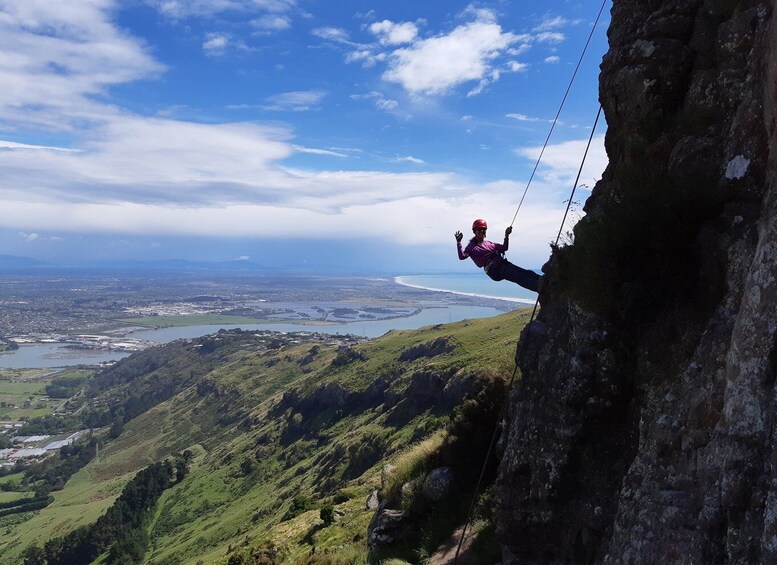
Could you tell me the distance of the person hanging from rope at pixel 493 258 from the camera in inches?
427

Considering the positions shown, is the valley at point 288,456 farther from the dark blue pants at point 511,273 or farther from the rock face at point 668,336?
the rock face at point 668,336

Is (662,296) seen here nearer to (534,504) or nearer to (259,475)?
(534,504)

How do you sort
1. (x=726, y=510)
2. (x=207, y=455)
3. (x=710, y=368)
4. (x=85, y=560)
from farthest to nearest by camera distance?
(x=207, y=455)
(x=85, y=560)
(x=710, y=368)
(x=726, y=510)

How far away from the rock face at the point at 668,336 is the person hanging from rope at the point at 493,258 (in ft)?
7.28

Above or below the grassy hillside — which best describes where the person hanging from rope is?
above

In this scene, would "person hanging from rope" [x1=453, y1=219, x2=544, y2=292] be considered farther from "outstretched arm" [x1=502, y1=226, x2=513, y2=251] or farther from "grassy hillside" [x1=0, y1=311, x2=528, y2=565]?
"grassy hillside" [x1=0, y1=311, x2=528, y2=565]

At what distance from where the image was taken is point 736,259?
Result: 547 cm

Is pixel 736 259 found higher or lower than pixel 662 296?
higher

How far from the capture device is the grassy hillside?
789 inches

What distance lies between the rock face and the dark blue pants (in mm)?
2150

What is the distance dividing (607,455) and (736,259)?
2.88 metres

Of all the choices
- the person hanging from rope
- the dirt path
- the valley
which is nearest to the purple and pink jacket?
the person hanging from rope

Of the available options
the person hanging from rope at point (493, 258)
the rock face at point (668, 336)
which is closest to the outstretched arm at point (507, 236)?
the person hanging from rope at point (493, 258)

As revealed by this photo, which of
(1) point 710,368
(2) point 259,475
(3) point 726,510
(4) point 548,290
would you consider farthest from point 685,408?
(2) point 259,475
